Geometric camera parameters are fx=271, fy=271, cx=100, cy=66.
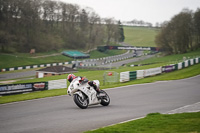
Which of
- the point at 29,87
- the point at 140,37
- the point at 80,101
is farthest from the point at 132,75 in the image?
the point at 140,37

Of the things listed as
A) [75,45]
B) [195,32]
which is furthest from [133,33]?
[195,32]

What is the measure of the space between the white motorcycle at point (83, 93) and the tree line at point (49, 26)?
5515 cm

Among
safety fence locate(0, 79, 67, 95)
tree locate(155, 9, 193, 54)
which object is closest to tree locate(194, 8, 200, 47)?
tree locate(155, 9, 193, 54)

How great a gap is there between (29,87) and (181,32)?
55.2m

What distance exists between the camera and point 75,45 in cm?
9412

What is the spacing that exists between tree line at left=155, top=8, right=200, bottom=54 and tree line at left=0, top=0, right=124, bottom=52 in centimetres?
3081

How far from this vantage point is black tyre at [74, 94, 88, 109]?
11.9 meters

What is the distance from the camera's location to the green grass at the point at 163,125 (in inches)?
294

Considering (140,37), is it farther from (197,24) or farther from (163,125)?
(163,125)

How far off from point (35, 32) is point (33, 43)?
4398 mm

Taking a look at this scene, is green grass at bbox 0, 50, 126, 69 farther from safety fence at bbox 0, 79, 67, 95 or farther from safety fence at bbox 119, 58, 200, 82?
safety fence at bbox 119, 58, 200, 82

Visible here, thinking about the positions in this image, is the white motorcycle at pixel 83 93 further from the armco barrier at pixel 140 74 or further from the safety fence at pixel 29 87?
the armco barrier at pixel 140 74

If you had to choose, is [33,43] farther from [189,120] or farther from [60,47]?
[189,120]

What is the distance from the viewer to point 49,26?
9225 centimetres
